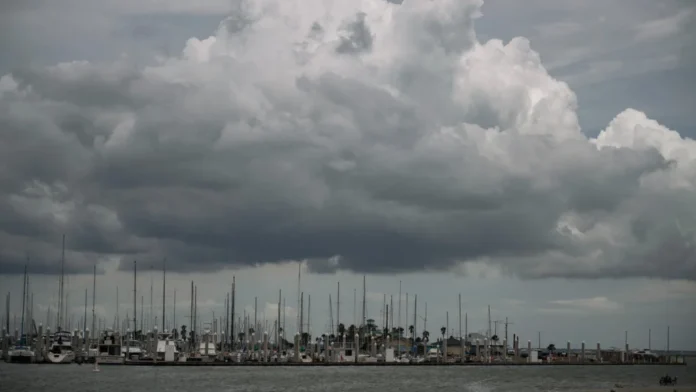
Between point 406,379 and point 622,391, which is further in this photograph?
point 406,379

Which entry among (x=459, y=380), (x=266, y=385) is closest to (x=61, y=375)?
(x=266, y=385)

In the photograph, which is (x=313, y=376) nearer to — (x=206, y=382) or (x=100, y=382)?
(x=206, y=382)

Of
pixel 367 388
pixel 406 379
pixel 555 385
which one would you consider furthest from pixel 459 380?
pixel 367 388

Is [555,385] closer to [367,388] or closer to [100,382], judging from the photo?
[367,388]

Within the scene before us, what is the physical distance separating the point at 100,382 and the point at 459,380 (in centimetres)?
6038

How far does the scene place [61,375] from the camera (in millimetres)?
166625

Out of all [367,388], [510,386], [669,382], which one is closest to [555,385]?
[510,386]

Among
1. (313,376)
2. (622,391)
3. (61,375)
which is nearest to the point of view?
(622,391)

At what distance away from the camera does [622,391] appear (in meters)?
116

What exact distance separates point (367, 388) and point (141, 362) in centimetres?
7005

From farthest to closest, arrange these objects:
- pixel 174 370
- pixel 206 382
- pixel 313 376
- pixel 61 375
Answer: pixel 174 370 < pixel 313 376 < pixel 61 375 < pixel 206 382

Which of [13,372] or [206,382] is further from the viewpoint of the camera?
[13,372]

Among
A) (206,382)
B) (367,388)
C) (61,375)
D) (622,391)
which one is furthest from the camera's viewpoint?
(61,375)

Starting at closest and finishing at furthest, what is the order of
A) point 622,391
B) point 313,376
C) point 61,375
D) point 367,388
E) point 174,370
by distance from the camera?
point 622,391
point 367,388
point 61,375
point 313,376
point 174,370
